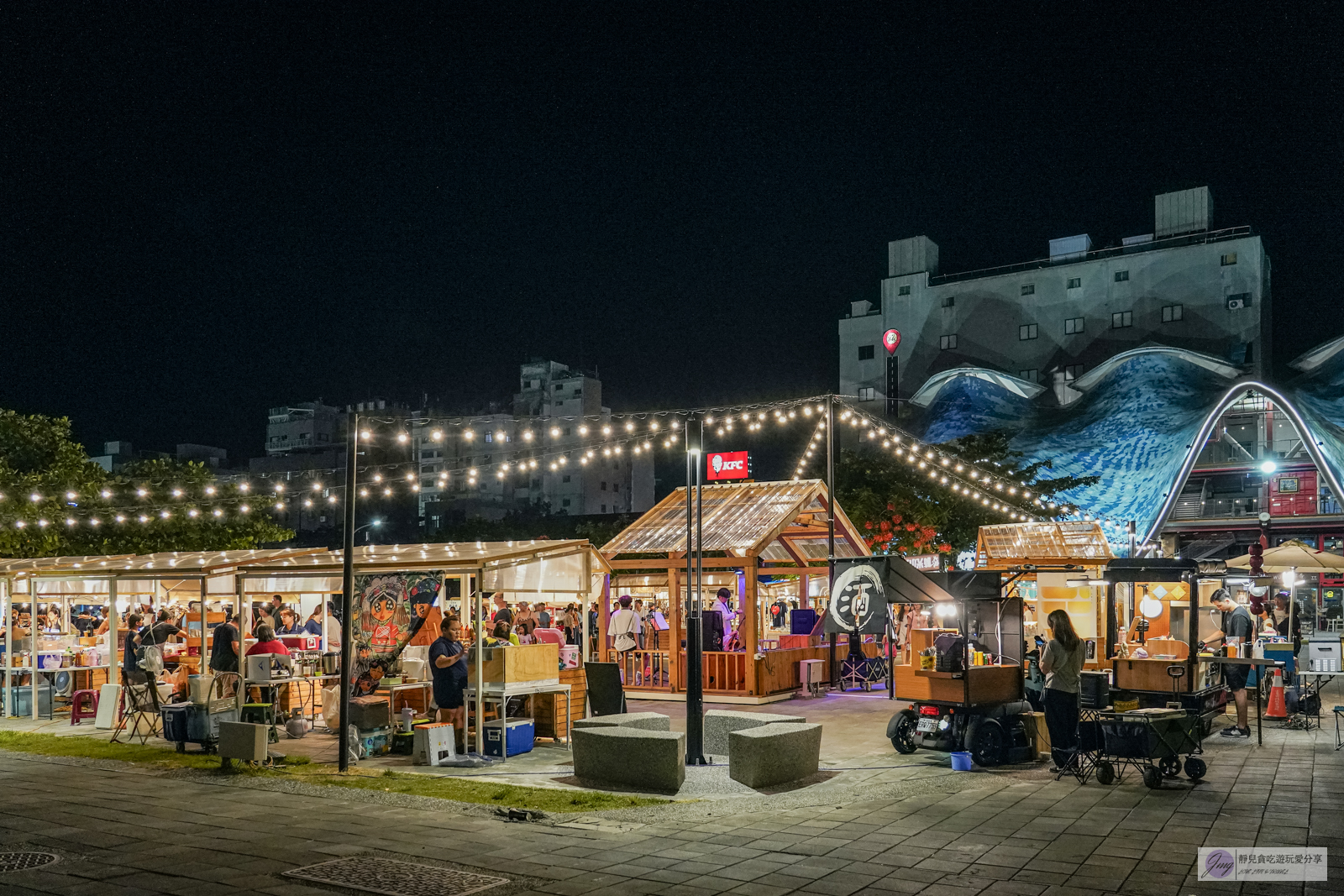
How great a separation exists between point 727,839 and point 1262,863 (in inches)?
136

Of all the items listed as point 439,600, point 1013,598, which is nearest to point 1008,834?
point 1013,598

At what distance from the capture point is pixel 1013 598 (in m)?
15.9

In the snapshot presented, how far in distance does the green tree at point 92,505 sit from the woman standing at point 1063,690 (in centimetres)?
1689

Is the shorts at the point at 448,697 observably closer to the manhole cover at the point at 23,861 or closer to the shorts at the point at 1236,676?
the manhole cover at the point at 23,861

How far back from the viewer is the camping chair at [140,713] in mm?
13609

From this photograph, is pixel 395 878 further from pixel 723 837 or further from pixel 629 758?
pixel 629 758

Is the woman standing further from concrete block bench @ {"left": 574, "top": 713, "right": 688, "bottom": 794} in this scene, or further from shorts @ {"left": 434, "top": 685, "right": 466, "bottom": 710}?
shorts @ {"left": 434, "top": 685, "right": 466, "bottom": 710}

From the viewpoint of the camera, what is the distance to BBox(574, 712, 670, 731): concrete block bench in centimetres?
1063

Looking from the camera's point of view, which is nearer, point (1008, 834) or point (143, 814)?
point (1008, 834)

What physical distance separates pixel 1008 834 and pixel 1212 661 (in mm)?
6999

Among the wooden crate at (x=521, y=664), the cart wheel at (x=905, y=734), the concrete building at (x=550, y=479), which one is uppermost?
the concrete building at (x=550, y=479)

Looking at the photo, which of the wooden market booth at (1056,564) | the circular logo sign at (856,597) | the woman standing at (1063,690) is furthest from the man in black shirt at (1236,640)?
the circular logo sign at (856,597)

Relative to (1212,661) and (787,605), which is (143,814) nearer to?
(1212,661)

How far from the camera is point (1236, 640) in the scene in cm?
1562
